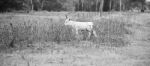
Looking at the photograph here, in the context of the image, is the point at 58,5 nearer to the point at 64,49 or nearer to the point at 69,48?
the point at 69,48

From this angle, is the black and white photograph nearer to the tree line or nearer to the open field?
the open field

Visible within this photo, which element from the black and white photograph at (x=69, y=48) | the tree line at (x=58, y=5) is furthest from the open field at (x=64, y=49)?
the tree line at (x=58, y=5)

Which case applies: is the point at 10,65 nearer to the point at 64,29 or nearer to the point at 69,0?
the point at 64,29

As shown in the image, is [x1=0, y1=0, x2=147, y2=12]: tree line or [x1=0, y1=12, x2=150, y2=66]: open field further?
[x1=0, y1=0, x2=147, y2=12]: tree line

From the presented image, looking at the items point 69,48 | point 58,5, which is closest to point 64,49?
point 69,48

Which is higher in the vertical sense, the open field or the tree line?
the tree line

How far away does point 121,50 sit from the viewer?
10094 mm

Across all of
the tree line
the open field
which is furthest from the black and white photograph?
the tree line

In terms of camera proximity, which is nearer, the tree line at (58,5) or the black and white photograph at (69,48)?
the black and white photograph at (69,48)

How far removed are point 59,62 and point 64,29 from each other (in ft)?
17.2

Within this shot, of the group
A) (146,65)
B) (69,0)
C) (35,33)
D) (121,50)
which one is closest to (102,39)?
(121,50)

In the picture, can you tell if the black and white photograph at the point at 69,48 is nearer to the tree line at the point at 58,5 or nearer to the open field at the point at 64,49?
the open field at the point at 64,49

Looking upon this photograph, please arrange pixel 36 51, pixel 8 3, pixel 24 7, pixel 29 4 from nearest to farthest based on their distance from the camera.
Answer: pixel 36 51 → pixel 8 3 → pixel 24 7 → pixel 29 4

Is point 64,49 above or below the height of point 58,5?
below
